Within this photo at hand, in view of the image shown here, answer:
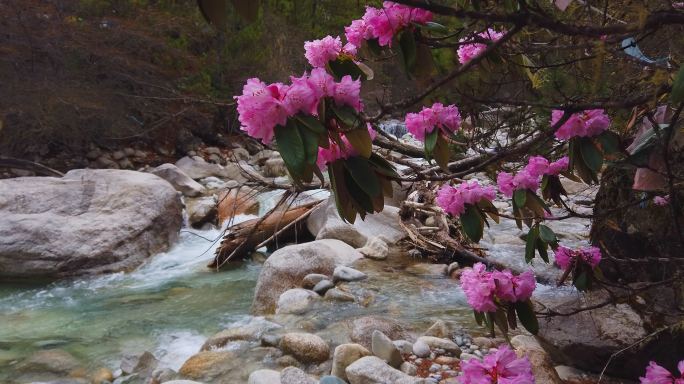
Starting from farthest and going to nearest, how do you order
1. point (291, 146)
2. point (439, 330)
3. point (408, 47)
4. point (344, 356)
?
point (439, 330) → point (344, 356) → point (408, 47) → point (291, 146)

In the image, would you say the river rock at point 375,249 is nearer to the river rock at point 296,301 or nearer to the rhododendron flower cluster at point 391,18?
the river rock at point 296,301

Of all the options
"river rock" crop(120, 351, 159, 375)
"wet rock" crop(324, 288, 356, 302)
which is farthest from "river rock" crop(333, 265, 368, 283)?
"river rock" crop(120, 351, 159, 375)

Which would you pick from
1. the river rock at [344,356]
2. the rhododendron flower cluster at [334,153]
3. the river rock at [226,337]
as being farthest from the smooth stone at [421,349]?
the rhododendron flower cluster at [334,153]

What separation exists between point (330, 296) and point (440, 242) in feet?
5.10

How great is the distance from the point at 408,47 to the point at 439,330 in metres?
2.18

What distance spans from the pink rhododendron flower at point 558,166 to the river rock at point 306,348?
166 centimetres

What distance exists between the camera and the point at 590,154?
112 cm

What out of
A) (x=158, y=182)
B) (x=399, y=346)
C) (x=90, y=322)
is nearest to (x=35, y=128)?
(x=158, y=182)

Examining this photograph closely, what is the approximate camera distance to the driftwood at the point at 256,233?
5.01 meters

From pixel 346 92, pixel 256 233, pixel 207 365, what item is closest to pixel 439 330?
pixel 207 365

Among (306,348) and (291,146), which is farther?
(306,348)

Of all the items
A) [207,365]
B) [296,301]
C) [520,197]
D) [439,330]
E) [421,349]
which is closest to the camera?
[520,197]

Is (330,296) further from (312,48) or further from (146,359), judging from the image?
(312,48)

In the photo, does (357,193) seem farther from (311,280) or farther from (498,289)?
(311,280)
